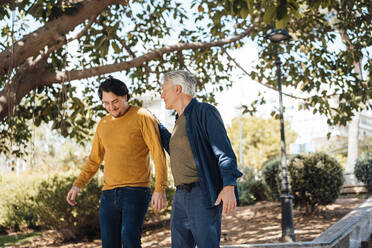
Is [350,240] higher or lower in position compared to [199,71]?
lower

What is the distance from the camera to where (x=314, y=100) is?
21.7 feet

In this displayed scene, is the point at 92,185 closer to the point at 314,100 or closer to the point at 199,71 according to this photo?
the point at 199,71

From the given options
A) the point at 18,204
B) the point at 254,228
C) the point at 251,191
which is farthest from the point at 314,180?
the point at 18,204

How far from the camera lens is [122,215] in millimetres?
3018

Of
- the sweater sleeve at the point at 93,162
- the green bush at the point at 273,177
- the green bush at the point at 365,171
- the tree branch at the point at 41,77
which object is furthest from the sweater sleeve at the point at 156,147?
the green bush at the point at 365,171

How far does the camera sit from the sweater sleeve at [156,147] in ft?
9.75

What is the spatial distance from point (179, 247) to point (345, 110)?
5055mm

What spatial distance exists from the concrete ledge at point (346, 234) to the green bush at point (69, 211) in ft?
16.4

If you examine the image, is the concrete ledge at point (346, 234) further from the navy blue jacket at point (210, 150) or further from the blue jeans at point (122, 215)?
the navy blue jacket at point (210, 150)

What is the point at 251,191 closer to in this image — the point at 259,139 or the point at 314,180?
the point at 314,180

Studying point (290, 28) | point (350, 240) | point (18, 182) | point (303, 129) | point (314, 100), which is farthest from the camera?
point (303, 129)

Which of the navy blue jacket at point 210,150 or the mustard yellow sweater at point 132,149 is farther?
the mustard yellow sweater at point 132,149

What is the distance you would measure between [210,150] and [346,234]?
3.29m

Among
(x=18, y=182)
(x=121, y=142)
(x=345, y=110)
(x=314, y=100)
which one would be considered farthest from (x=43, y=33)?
(x=18, y=182)
